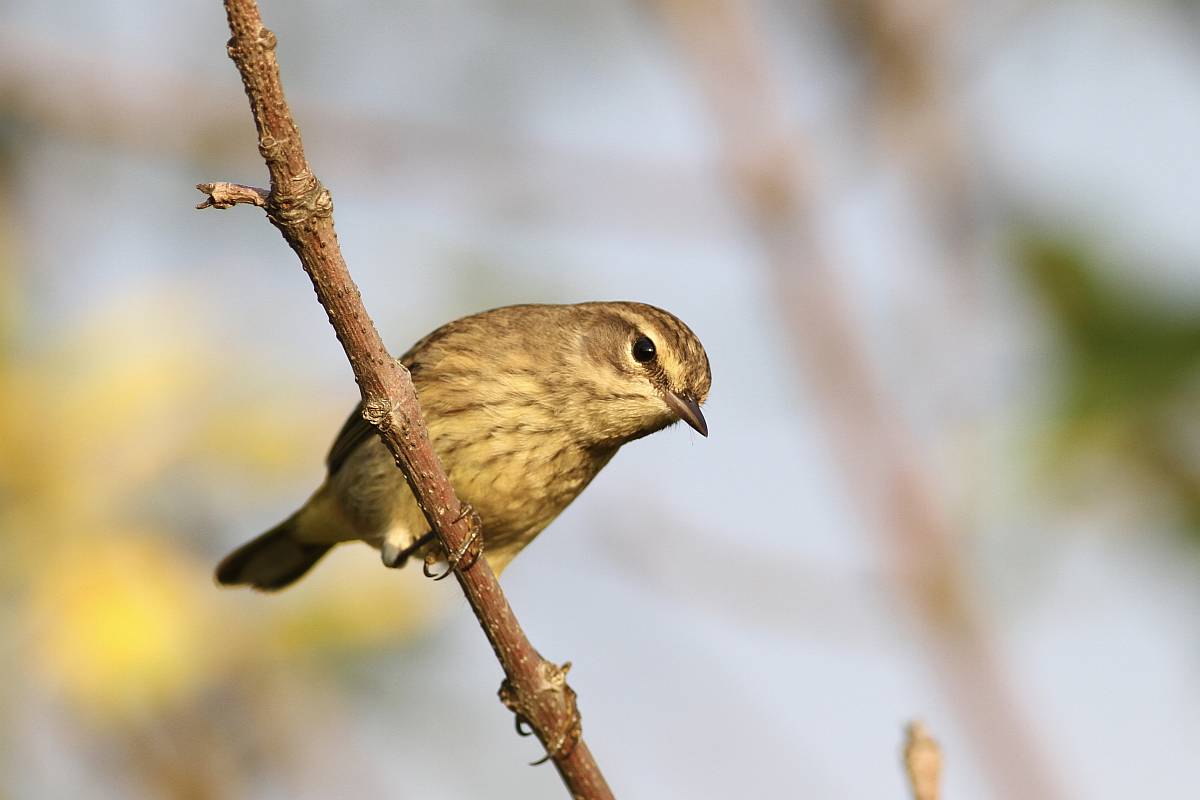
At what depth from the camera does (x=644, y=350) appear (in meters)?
5.71

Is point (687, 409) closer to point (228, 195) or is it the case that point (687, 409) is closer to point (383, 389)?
point (383, 389)

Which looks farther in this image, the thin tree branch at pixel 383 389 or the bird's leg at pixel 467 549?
the bird's leg at pixel 467 549

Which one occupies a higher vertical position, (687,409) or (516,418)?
(516,418)

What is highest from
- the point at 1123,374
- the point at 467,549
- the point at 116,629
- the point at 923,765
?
the point at 116,629

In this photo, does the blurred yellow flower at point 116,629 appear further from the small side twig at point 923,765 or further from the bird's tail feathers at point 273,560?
the small side twig at point 923,765

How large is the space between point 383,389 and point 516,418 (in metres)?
1.78

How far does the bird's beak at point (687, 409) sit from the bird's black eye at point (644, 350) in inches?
7.4

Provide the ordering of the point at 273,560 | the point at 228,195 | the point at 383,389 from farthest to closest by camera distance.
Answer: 1. the point at 273,560
2. the point at 383,389
3. the point at 228,195

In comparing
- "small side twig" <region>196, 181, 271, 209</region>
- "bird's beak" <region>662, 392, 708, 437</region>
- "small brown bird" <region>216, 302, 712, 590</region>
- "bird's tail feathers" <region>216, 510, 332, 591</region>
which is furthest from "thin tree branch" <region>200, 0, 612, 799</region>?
"bird's tail feathers" <region>216, 510, 332, 591</region>

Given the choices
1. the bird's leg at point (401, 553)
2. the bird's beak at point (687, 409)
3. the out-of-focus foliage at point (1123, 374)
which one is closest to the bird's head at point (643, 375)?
the bird's beak at point (687, 409)

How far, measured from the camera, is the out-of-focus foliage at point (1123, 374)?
3725 millimetres

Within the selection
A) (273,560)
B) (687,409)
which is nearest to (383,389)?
(687,409)

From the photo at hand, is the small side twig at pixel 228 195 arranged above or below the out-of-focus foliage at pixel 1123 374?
above

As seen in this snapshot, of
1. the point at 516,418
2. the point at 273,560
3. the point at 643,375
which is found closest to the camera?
the point at 516,418
